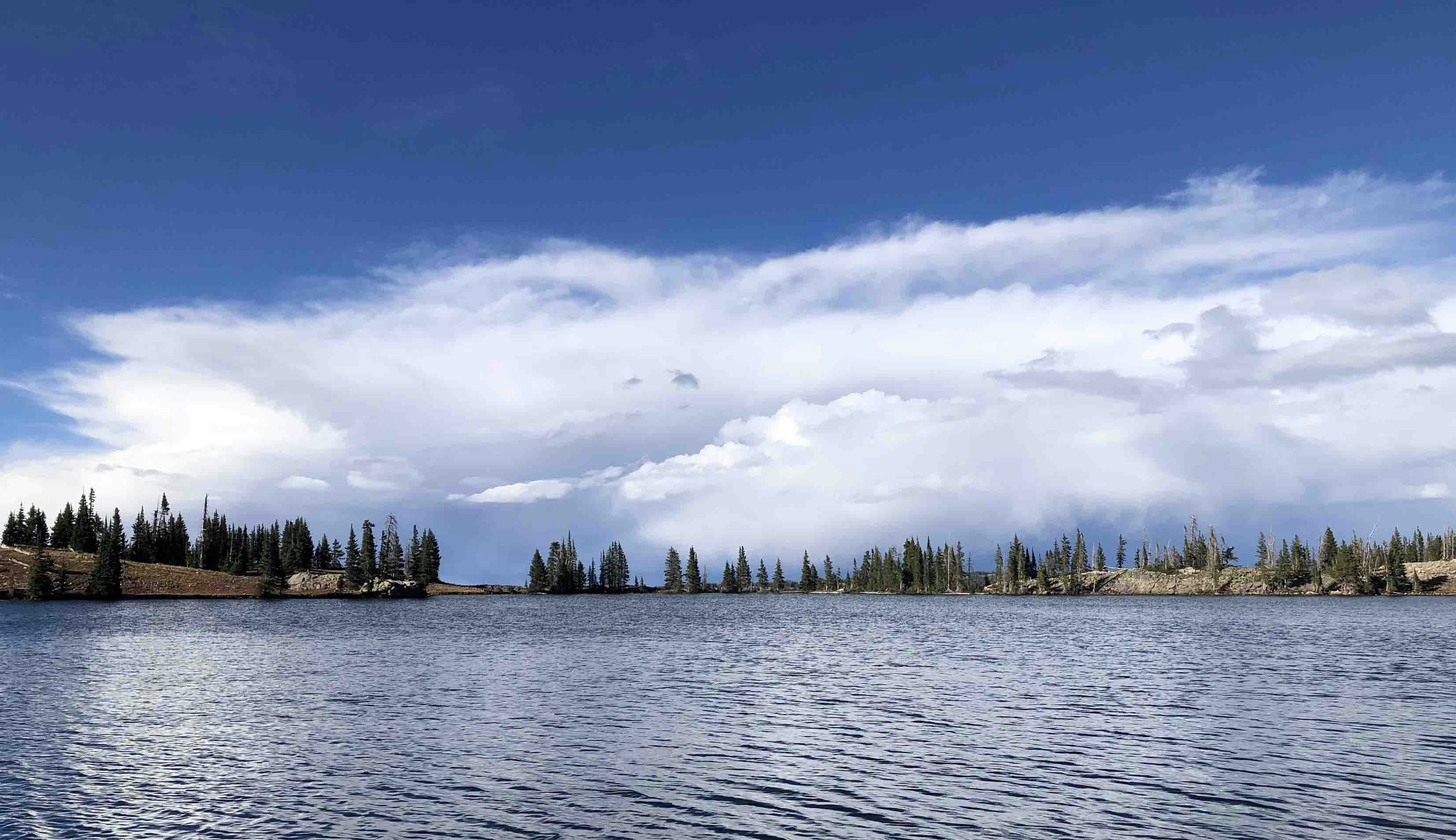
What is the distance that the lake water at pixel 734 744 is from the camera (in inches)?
1323

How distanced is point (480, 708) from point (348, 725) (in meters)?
8.60

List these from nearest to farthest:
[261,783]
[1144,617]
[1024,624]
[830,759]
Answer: [261,783]
[830,759]
[1024,624]
[1144,617]

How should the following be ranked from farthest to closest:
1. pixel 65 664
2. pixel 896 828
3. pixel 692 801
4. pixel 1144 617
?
pixel 1144 617, pixel 65 664, pixel 692 801, pixel 896 828

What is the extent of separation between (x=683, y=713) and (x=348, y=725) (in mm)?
19475

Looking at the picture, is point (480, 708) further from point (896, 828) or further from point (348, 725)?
point (896, 828)

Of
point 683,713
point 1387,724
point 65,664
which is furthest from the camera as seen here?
point 65,664

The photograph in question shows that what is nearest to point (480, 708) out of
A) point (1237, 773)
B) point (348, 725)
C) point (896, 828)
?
point (348, 725)

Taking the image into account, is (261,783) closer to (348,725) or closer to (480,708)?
(348,725)

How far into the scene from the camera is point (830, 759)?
4334 cm

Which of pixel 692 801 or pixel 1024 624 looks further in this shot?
pixel 1024 624

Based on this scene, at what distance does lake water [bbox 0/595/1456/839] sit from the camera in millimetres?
33594

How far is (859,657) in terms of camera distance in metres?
94.4

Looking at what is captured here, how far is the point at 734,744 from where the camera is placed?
4731cm

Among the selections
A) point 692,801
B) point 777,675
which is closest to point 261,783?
point 692,801
